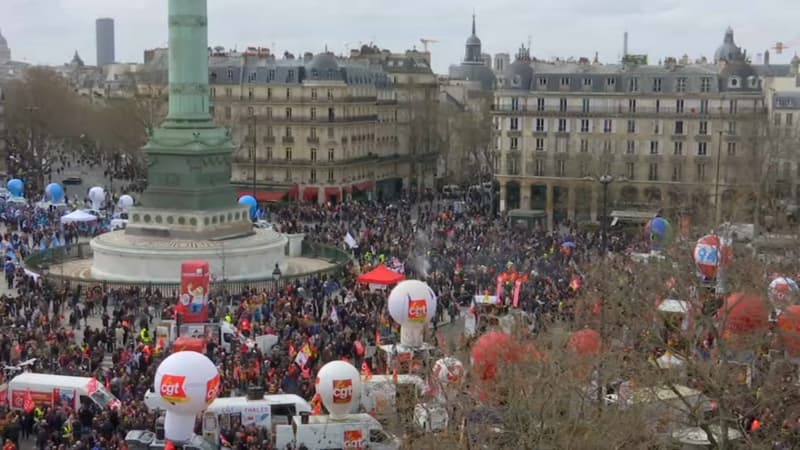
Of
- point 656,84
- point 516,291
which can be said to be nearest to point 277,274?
point 516,291

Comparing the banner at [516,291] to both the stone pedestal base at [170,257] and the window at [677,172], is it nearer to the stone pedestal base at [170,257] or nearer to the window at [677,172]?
the stone pedestal base at [170,257]

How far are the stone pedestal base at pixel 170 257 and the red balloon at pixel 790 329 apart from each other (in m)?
21.4

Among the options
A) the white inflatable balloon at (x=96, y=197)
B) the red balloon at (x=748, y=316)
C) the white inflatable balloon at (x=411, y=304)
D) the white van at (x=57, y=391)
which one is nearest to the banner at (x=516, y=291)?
the white inflatable balloon at (x=411, y=304)

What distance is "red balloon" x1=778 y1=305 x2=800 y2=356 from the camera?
1040 inches

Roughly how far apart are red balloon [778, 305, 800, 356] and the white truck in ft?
31.7

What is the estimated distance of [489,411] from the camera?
21.1 meters

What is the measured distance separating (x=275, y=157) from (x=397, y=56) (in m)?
20.7

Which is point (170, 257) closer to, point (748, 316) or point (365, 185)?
point (748, 316)

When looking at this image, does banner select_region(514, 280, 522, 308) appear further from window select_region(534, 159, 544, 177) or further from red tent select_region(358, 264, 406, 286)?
window select_region(534, 159, 544, 177)

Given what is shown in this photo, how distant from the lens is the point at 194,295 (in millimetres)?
33969

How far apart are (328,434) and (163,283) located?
714 inches

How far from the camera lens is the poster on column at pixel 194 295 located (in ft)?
111

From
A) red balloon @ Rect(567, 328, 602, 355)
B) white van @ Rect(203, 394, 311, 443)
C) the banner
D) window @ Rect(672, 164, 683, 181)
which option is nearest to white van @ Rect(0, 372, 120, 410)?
white van @ Rect(203, 394, 311, 443)

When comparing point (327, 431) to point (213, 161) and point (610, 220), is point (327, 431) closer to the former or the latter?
point (213, 161)
